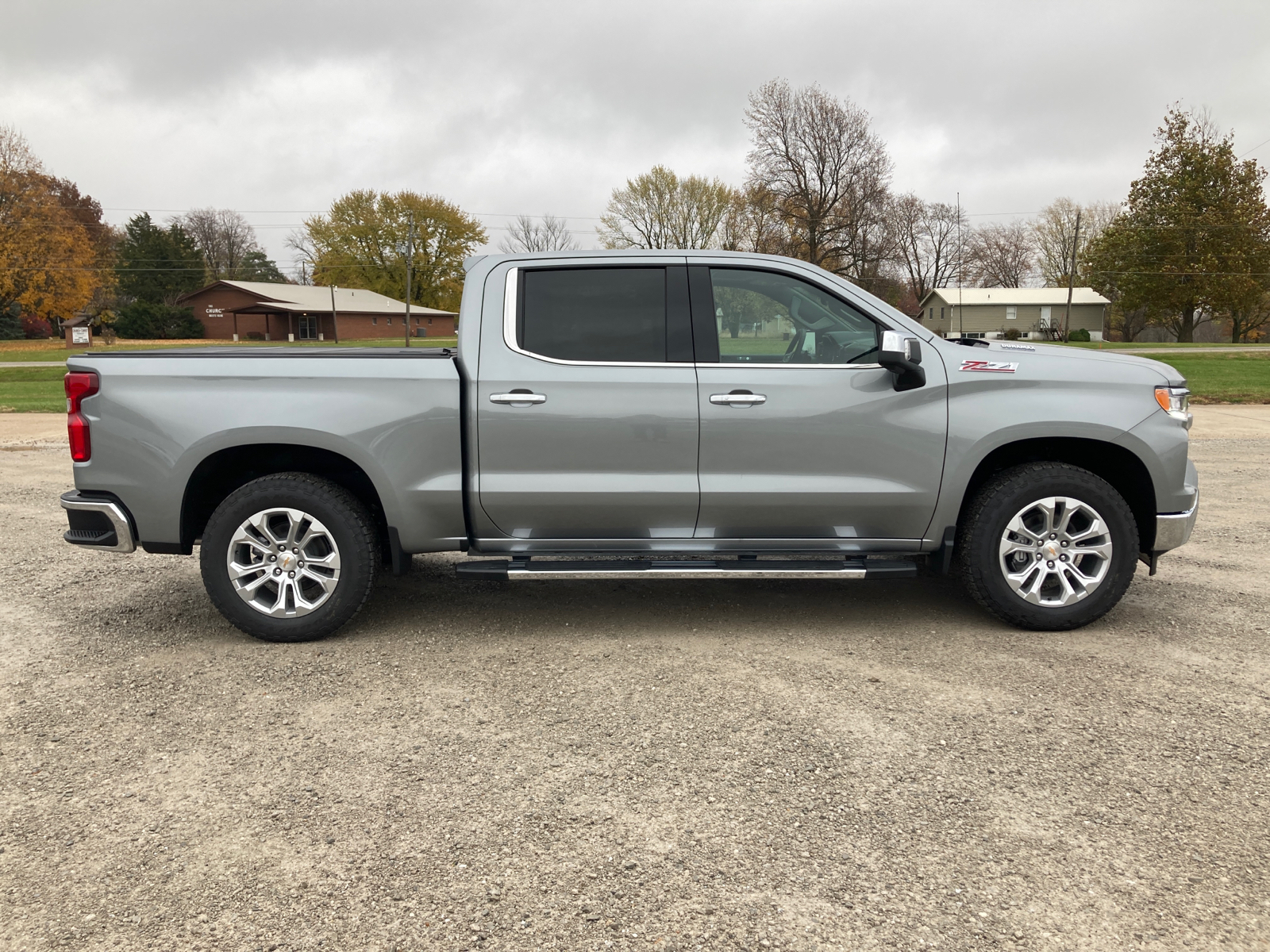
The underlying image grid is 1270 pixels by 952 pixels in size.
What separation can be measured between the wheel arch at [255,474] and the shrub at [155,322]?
6649cm

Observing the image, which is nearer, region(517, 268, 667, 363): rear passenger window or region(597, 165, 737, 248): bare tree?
region(517, 268, 667, 363): rear passenger window

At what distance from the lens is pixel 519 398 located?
179 inches

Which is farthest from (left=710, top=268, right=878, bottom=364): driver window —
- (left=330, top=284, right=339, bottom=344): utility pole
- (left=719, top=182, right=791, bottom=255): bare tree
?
(left=330, top=284, right=339, bottom=344): utility pole

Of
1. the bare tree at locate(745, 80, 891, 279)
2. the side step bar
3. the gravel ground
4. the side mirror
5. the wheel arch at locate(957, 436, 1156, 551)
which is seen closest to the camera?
the gravel ground

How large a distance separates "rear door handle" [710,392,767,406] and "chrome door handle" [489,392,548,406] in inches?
32.7

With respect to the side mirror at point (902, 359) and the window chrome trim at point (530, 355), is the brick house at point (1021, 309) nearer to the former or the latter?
the side mirror at point (902, 359)

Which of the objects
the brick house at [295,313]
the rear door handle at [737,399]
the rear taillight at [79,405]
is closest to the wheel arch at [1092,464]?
the rear door handle at [737,399]

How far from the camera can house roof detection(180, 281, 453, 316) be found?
68.9 m

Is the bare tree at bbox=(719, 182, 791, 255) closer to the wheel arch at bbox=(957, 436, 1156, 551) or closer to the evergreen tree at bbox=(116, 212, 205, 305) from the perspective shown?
the wheel arch at bbox=(957, 436, 1156, 551)

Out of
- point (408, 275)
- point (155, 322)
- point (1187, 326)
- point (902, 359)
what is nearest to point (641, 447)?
point (902, 359)

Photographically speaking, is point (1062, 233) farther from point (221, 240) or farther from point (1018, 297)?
point (221, 240)

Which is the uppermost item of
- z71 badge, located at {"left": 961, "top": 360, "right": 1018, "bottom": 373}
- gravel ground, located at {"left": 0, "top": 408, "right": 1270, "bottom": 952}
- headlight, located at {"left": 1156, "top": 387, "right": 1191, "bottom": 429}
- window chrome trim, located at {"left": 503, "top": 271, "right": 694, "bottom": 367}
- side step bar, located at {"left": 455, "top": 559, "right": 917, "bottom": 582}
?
window chrome trim, located at {"left": 503, "top": 271, "right": 694, "bottom": 367}

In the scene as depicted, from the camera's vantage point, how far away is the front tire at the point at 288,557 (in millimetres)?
4566

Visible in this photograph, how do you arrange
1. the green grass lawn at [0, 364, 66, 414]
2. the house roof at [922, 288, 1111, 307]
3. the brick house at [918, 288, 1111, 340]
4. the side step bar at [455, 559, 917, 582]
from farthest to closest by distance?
1. the house roof at [922, 288, 1111, 307]
2. the brick house at [918, 288, 1111, 340]
3. the green grass lawn at [0, 364, 66, 414]
4. the side step bar at [455, 559, 917, 582]
